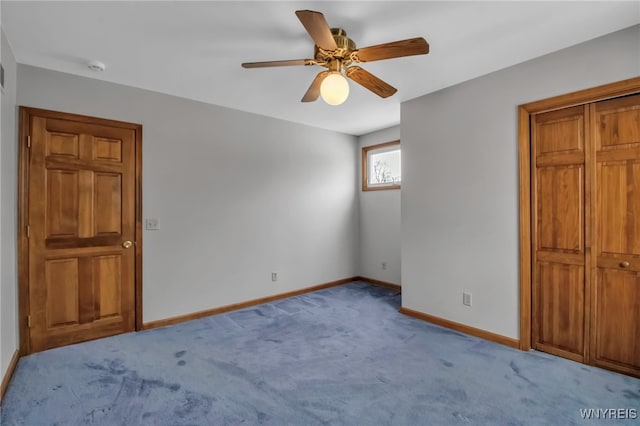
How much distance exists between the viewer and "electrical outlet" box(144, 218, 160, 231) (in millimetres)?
3328

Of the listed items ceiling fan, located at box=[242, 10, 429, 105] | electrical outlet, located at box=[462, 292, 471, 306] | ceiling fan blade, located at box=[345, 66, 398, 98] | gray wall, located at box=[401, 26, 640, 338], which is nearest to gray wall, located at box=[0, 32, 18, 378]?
ceiling fan, located at box=[242, 10, 429, 105]

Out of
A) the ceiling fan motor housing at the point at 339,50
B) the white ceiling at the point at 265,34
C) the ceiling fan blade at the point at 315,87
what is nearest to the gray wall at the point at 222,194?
the white ceiling at the point at 265,34

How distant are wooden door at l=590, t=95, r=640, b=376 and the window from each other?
8.49ft

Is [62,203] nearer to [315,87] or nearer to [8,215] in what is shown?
[8,215]

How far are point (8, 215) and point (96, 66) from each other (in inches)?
54.9

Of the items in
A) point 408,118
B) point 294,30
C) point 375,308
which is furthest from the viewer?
point 375,308

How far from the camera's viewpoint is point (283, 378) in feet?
7.75

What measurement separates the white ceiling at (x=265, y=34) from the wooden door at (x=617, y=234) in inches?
26.9

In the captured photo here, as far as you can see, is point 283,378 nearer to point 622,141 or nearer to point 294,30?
point 294,30

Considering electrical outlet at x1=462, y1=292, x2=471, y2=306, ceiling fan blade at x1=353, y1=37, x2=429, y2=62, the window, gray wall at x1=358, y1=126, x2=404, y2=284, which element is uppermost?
ceiling fan blade at x1=353, y1=37, x2=429, y2=62

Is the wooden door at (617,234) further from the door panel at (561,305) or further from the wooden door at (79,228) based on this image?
the wooden door at (79,228)

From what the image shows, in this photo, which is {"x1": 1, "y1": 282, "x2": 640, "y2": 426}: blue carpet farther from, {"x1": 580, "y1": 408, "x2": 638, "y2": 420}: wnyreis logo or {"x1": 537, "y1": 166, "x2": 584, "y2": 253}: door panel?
{"x1": 537, "y1": 166, "x2": 584, "y2": 253}: door panel

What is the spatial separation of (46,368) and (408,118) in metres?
4.14

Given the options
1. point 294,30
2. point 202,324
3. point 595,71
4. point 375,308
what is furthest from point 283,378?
point 595,71
